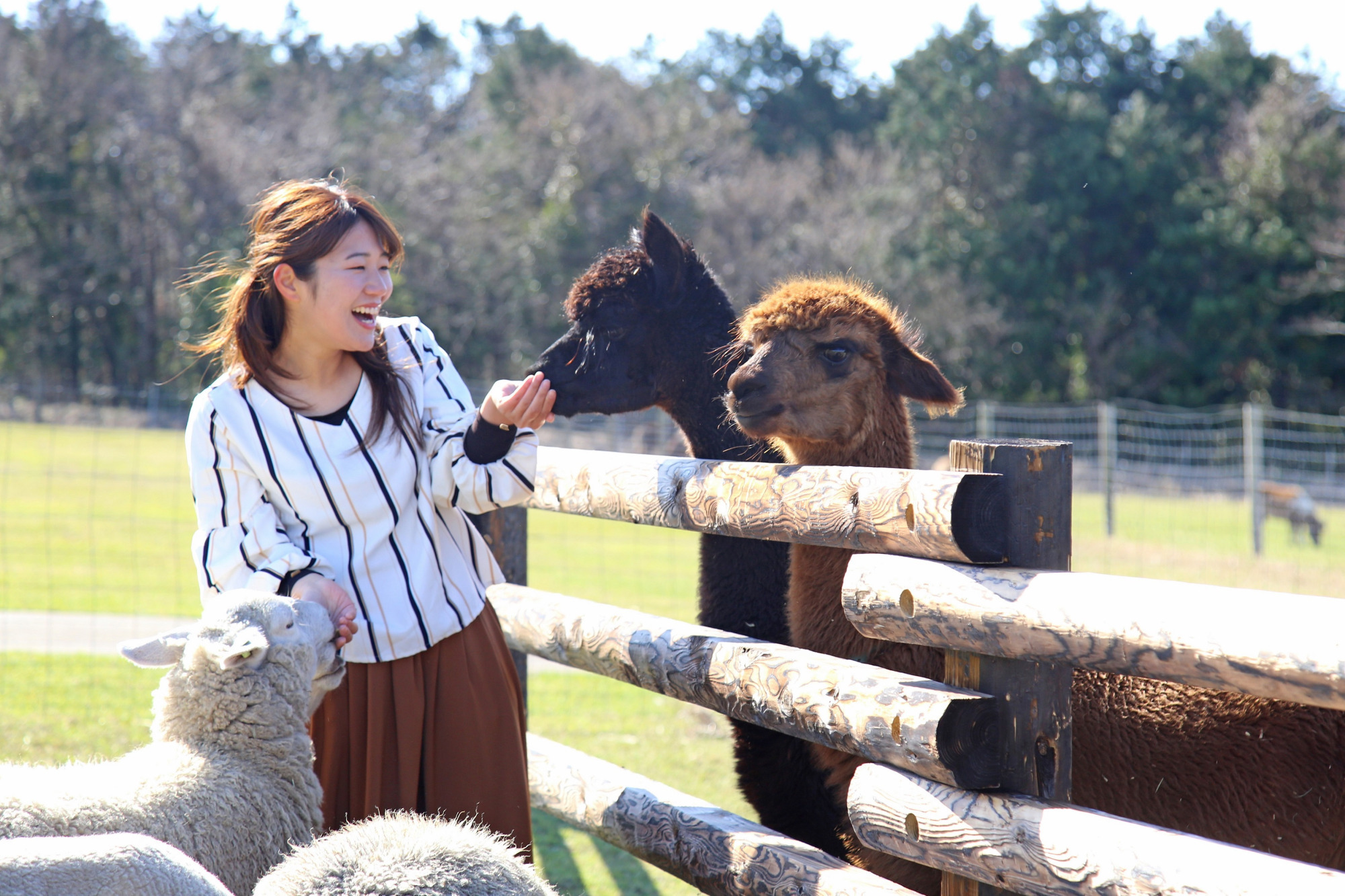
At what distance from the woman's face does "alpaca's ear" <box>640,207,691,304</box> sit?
61.3 inches

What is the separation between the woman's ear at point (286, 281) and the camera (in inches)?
111

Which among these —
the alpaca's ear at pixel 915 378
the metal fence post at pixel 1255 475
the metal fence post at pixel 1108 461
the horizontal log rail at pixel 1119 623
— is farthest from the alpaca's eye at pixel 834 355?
the metal fence post at pixel 1108 461

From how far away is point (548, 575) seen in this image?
41.1 ft

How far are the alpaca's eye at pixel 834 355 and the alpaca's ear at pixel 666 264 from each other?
44.8 inches

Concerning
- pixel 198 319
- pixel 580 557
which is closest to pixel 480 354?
pixel 198 319

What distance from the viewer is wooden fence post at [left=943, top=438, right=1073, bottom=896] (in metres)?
2.34

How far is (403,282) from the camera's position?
96.8ft

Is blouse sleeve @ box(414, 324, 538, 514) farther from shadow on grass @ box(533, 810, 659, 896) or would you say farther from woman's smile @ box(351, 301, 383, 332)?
shadow on grass @ box(533, 810, 659, 896)

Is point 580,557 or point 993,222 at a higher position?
point 993,222

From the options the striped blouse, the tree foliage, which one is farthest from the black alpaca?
the tree foliage

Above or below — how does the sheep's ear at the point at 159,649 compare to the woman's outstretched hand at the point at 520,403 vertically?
below

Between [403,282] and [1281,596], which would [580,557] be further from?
[403,282]

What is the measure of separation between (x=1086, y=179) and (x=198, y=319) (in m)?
24.8

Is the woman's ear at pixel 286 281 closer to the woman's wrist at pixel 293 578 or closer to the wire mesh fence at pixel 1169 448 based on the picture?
the woman's wrist at pixel 293 578
